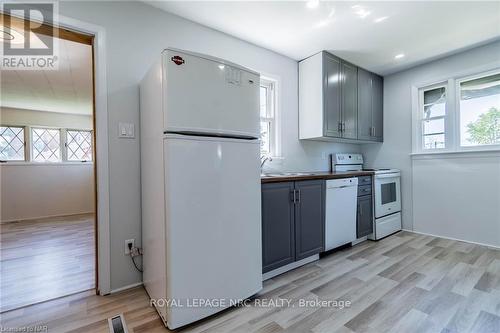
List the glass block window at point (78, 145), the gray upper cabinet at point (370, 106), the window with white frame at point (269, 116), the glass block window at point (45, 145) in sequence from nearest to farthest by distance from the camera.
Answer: the window with white frame at point (269, 116) < the gray upper cabinet at point (370, 106) < the glass block window at point (45, 145) < the glass block window at point (78, 145)

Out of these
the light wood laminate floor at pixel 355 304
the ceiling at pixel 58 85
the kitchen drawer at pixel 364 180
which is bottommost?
the light wood laminate floor at pixel 355 304

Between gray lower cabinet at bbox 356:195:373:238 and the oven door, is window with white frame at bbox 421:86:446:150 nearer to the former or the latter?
the oven door

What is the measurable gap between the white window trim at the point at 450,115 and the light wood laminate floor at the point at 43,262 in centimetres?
425

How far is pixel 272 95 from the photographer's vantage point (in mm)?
2947

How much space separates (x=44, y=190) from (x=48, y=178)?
254 mm

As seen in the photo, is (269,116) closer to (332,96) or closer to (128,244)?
(332,96)

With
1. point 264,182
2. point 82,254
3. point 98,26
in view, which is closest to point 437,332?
point 264,182

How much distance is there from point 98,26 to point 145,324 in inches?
85.5

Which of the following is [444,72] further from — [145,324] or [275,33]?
[145,324]

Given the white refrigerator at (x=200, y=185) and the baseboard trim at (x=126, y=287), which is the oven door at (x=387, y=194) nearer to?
the white refrigerator at (x=200, y=185)

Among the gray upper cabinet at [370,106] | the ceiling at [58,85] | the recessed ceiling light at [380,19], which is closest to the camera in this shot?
the recessed ceiling light at [380,19]

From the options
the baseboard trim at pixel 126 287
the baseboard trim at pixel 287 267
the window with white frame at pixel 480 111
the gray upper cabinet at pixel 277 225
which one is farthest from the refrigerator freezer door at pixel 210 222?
the window with white frame at pixel 480 111

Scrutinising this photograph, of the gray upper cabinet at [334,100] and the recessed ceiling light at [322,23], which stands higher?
the recessed ceiling light at [322,23]

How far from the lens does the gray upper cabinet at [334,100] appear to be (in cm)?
288
